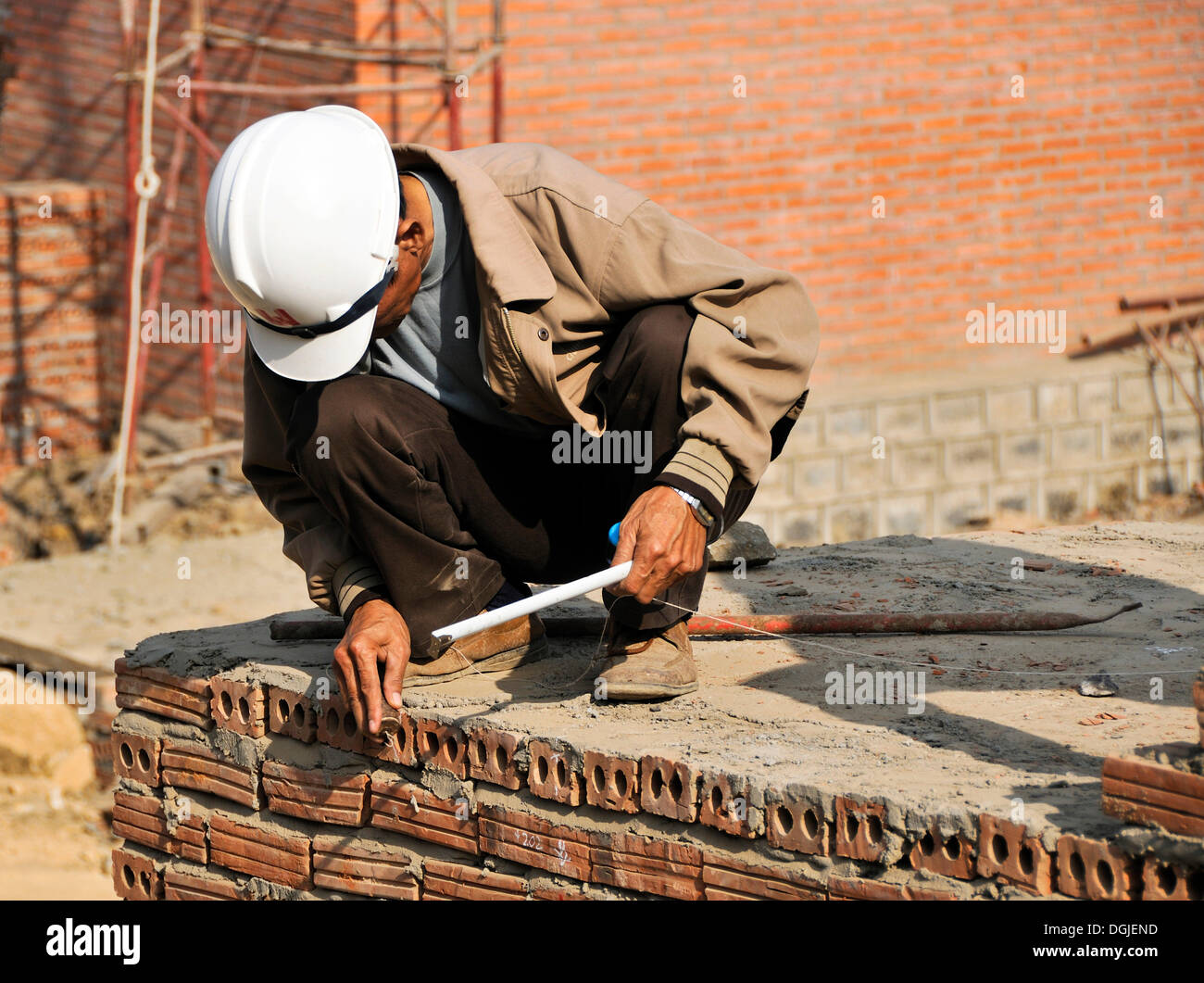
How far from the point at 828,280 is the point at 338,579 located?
5733 mm

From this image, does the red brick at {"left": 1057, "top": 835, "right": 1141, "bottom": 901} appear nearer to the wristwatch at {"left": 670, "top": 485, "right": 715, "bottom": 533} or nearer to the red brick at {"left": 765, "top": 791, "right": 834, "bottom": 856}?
the red brick at {"left": 765, "top": 791, "right": 834, "bottom": 856}

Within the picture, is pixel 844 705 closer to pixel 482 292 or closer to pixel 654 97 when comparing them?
pixel 482 292

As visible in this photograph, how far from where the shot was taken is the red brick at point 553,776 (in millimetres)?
2738

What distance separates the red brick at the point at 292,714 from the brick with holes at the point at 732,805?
0.99 meters

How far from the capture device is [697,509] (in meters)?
2.68

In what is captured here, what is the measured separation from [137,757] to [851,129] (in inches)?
234

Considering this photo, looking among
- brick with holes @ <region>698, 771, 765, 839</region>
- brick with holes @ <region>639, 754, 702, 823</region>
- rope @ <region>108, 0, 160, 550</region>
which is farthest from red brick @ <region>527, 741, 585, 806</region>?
rope @ <region>108, 0, 160, 550</region>

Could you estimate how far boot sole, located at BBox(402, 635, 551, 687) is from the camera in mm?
3076

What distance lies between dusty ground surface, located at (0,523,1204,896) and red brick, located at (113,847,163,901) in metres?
0.52

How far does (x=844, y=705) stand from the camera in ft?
9.60

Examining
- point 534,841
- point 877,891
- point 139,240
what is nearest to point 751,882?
point 877,891

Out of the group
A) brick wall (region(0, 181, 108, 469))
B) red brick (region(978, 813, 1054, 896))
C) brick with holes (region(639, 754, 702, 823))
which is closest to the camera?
red brick (region(978, 813, 1054, 896))

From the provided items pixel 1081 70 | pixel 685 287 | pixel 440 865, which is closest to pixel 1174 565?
pixel 685 287

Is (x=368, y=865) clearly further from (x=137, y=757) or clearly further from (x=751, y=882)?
(x=751, y=882)
